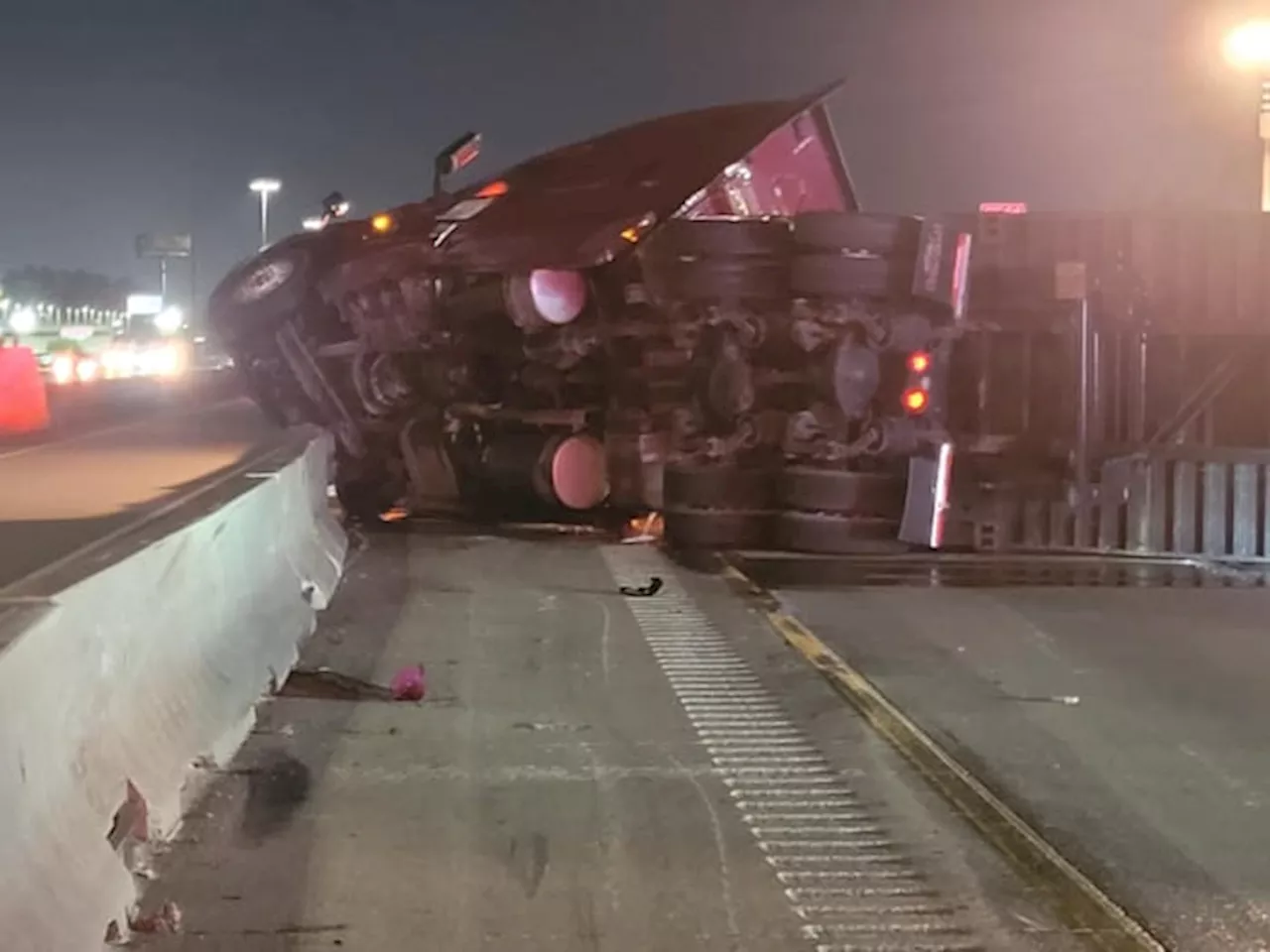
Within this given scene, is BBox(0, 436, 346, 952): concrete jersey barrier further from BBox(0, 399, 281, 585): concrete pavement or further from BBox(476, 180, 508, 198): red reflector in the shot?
BBox(476, 180, 508, 198): red reflector

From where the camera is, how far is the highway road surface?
340 inches

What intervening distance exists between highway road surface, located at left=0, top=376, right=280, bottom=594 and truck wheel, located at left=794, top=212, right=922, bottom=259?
4.34 metres

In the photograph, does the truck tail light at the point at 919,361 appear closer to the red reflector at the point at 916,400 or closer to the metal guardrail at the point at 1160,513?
the red reflector at the point at 916,400

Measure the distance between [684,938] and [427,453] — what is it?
1006 centimetres

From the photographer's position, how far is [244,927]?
431 cm

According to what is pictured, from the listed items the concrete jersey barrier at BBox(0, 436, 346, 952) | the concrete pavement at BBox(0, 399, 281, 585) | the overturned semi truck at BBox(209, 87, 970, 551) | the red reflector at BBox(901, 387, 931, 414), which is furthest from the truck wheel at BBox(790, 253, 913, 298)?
the concrete jersey barrier at BBox(0, 436, 346, 952)

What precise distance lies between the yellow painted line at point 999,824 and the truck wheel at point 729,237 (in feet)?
14.8

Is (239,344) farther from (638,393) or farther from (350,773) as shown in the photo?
(350,773)

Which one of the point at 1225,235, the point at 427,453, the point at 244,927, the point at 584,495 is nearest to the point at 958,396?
the point at 1225,235

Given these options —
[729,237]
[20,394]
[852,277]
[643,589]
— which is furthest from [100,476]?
[20,394]

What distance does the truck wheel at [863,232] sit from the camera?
11844 mm

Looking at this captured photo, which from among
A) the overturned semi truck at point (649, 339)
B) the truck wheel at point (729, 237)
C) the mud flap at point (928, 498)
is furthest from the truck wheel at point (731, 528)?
the truck wheel at point (729, 237)

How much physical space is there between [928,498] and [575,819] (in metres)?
6.69

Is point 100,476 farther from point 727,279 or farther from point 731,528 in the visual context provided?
point 727,279
